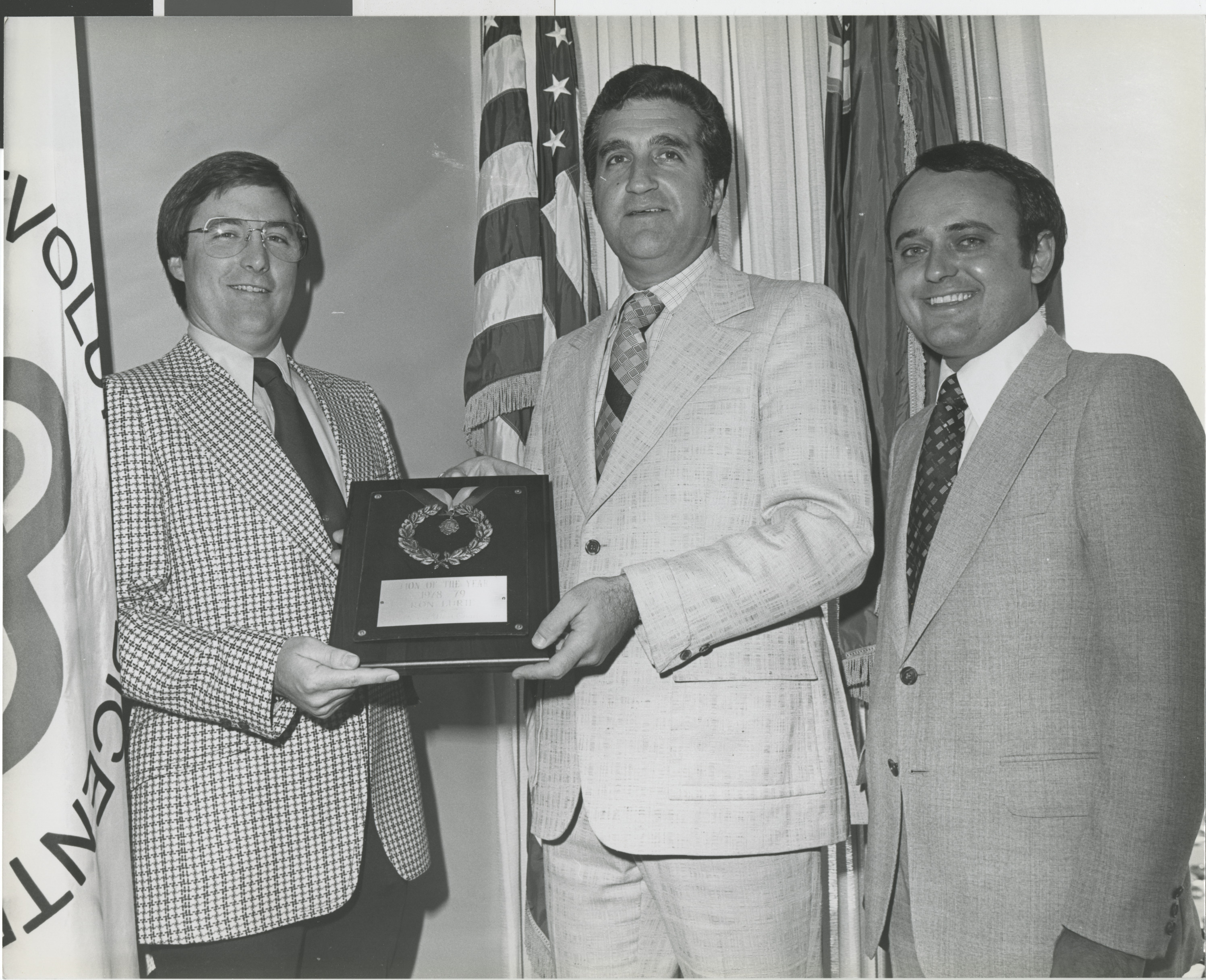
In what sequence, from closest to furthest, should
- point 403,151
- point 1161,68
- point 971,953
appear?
point 971,953
point 1161,68
point 403,151

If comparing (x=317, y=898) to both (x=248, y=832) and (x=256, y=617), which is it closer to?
(x=248, y=832)

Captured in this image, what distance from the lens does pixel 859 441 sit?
1793 mm

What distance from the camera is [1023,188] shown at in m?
2.00

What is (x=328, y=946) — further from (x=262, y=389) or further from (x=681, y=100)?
(x=681, y=100)

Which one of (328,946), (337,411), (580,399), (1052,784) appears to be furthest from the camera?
(337,411)

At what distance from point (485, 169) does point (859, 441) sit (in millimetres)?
1019

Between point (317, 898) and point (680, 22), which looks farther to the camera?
point (680, 22)

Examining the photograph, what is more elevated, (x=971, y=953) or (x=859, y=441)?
(x=859, y=441)

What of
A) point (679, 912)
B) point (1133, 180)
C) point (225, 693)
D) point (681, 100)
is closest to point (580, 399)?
point (681, 100)

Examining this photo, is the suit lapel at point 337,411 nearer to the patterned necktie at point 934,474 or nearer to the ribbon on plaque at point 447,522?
the ribbon on plaque at point 447,522

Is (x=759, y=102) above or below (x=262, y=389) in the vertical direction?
above

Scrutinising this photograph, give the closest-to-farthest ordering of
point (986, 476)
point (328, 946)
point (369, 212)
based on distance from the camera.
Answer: point (986, 476) < point (328, 946) < point (369, 212)

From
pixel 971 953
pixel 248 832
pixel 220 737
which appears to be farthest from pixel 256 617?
pixel 971 953

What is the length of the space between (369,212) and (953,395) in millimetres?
1223
